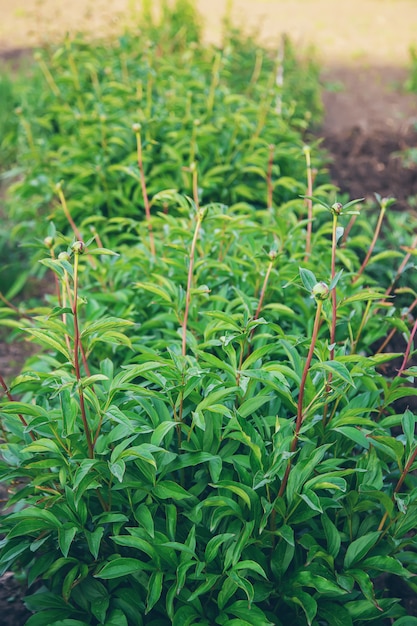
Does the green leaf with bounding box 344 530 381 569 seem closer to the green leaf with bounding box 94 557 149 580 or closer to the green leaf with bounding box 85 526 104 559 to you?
the green leaf with bounding box 94 557 149 580

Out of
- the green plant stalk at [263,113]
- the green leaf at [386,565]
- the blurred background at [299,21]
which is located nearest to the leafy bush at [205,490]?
the green leaf at [386,565]

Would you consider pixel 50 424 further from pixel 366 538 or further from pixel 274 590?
pixel 366 538

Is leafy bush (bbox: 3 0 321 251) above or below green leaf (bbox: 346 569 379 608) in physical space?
above

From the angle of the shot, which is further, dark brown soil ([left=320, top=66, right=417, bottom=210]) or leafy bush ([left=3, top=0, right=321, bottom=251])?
dark brown soil ([left=320, top=66, right=417, bottom=210])

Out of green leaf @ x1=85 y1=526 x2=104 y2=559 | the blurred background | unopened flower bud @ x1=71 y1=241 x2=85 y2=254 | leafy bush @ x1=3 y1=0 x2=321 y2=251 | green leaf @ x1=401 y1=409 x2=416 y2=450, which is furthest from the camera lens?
the blurred background

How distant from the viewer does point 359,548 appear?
70.5 inches

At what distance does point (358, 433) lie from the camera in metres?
1.81

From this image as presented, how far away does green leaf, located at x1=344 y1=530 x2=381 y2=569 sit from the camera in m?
1.79

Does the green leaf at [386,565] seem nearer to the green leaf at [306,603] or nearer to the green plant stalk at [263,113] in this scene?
the green leaf at [306,603]

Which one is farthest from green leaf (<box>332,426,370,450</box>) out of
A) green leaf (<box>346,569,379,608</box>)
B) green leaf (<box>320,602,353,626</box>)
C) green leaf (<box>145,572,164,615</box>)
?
green leaf (<box>145,572,164,615</box>)

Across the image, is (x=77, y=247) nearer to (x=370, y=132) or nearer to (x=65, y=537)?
(x=65, y=537)

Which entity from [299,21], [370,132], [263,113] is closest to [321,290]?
[263,113]

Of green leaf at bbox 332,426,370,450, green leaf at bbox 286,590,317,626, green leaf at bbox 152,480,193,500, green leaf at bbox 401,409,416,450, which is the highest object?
green leaf at bbox 401,409,416,450

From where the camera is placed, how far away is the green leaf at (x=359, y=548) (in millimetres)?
1785
